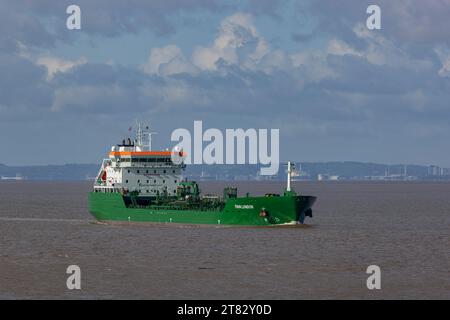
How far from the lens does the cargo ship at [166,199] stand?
262 ft

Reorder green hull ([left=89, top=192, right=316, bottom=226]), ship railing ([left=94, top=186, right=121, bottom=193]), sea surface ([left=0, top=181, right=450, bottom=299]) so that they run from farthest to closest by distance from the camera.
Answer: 1. ship railing ([left=94, top=186, right=121, bottom=193])
2. green hull ([left=89, top=192, right=316, bottom=226])
3. sea surface ([left=0, top=181, right=450, bottom=299])

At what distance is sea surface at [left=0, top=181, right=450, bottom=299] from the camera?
1780 inches

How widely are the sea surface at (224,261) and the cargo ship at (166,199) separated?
130 cm

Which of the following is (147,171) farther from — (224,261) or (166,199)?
(224,261)

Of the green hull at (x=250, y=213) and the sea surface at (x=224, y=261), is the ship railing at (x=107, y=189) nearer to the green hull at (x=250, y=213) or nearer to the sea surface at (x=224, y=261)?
the sea surface at (x=224, y=261)

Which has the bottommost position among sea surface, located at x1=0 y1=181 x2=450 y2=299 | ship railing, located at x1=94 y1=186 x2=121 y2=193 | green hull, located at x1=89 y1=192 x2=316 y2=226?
sea surface, located at x1=0 y1=181 x2=450 y2=299

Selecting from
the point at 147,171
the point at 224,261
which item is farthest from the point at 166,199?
the point at 224,261

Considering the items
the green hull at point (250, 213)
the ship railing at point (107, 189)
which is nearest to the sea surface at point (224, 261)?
the green hull at point (250, 213)

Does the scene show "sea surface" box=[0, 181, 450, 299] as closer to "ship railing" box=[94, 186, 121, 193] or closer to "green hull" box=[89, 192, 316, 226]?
"green hull" box=[89, 192, 316, 226]

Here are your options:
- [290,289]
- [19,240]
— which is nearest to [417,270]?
[290,289]

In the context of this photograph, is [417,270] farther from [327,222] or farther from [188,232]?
[327,222]

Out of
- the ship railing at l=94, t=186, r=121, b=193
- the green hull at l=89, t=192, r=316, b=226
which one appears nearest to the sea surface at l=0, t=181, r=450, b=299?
the green hull at l=89, t=192, r=316, b=226

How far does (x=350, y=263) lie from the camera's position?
5600 cm

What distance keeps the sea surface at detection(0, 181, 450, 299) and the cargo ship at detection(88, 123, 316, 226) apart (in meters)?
1.30
